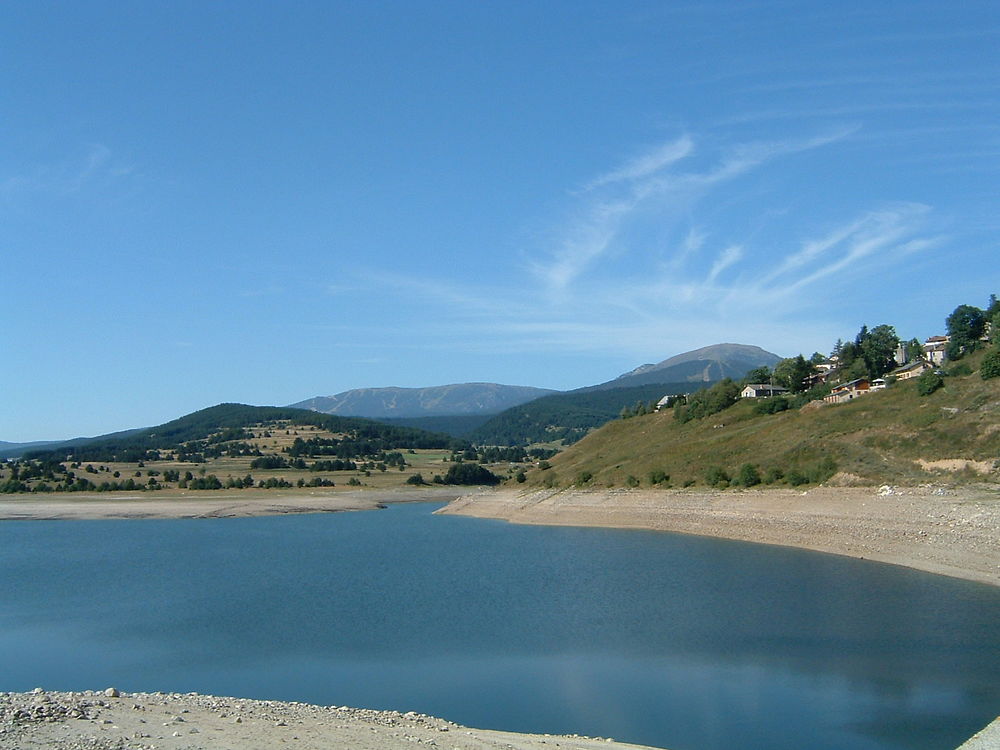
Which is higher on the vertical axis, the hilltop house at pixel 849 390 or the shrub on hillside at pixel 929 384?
the hilltop house at pixel 849 390

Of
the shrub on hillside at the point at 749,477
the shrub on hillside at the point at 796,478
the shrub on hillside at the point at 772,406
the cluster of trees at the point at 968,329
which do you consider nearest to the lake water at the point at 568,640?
the shrub on hillside at the point at 796,478

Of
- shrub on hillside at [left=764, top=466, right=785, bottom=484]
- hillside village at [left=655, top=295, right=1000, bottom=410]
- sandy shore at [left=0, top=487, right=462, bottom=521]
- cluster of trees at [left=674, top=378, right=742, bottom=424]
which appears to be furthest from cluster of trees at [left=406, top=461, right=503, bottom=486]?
shrub on hillside at [left=764, top=466, right=785, bottom=484]

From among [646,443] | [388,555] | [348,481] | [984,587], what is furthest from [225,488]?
[984,587]

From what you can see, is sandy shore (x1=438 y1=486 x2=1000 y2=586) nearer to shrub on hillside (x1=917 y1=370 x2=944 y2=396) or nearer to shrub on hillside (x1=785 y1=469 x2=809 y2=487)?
shrub on hillside (x1=785 y1=469 x2=809 y2=487)

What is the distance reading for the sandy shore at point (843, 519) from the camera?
114 ft

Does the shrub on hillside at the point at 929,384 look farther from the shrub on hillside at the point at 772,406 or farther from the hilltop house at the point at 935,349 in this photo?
the hilltop house at the point at 935,349

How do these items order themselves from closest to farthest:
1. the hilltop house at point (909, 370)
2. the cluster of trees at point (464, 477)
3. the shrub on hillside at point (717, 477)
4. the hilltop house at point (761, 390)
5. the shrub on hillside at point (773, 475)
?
the shrub on hillside at point (773, 475) < the shrub on hillside at point (717, 477) < the hilltop house at point (909, 370) < the hilltop house at point (761, 390) < the cluster of trees at point (464, 477)

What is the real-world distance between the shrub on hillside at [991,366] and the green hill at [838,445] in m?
0.72

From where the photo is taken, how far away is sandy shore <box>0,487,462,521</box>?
265 ft

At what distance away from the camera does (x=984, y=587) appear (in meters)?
30.2

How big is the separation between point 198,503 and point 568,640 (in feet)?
228

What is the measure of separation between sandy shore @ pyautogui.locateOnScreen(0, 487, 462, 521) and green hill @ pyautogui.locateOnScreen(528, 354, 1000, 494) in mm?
23377

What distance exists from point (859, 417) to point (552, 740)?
44415 mm

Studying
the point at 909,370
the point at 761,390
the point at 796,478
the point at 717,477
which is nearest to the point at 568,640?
the point at 796,478
